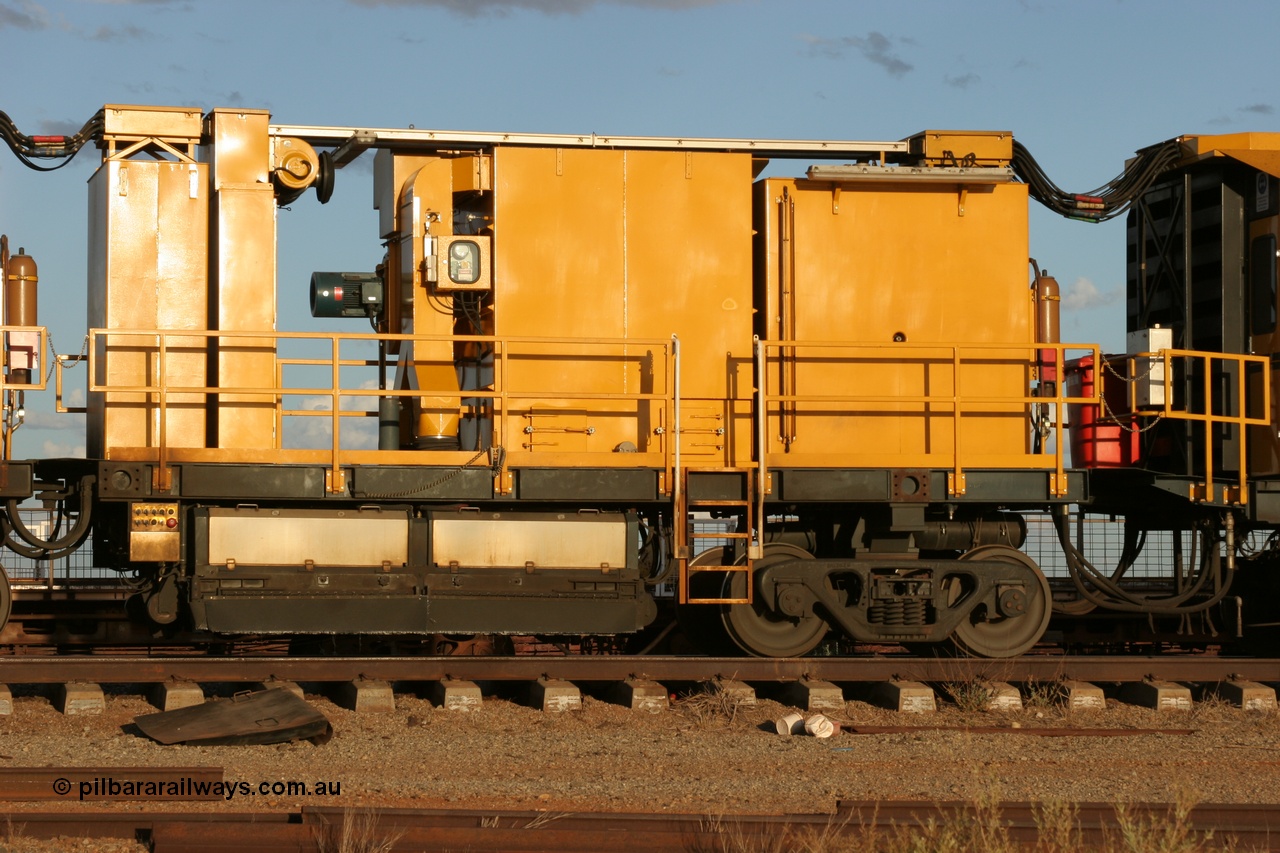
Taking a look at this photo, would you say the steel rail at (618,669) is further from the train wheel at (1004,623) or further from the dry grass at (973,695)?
the train wheel at (1004,623)

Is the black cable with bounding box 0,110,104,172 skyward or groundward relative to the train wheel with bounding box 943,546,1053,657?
skyward

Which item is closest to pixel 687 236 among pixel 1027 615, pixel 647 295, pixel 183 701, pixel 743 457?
pixel 647 295

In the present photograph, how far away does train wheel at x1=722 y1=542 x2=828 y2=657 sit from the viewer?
10812 millimetres

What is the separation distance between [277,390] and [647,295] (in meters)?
3.01

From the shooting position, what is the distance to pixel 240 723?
28.6 ft

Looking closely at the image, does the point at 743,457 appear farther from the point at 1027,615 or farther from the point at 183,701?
the point at 183,701

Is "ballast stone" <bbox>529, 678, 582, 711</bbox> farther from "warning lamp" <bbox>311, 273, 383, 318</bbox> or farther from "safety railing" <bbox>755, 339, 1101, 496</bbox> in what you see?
"warning lamp" <bbox>311, 273, 383, 318</bbox>

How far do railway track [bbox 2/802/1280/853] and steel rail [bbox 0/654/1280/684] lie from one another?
3.35m

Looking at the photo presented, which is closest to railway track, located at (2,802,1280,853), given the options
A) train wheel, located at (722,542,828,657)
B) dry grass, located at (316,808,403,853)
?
dry grass, located at (316,808,403,853)

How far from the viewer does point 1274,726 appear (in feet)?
31.9

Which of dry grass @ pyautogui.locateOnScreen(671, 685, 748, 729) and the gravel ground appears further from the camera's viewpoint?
dry grass @ pyautogui.locateOnScreen(671, 685, 748, 729)

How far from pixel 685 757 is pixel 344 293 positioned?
5.04m

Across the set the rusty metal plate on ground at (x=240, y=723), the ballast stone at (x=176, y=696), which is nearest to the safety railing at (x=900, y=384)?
the rusty metal plate on ground at (x=240, y=723)

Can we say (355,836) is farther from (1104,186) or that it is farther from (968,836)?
(1104,186)
